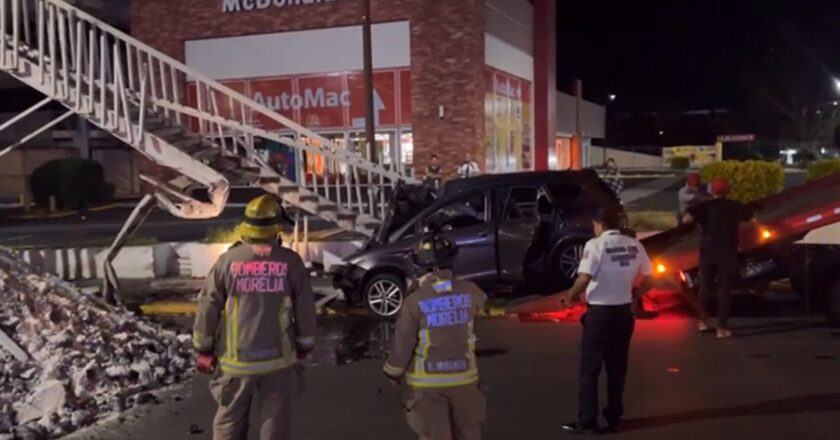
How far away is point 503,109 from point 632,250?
74.1 ft

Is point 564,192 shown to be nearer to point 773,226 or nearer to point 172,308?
point 773,226

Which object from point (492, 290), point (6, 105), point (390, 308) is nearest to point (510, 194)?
point (492, 290)

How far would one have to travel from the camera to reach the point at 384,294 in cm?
1088

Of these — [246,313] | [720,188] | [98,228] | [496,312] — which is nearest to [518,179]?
[496,312]

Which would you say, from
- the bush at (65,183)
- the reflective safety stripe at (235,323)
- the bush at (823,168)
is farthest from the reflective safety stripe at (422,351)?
the bush at (65,183)

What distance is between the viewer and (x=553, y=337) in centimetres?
956

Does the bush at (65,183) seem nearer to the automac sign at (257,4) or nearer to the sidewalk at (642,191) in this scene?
the automac sign at (257,4)

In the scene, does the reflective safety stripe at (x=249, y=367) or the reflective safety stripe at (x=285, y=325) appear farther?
the reflective safety stripe at (x=285, y=325)

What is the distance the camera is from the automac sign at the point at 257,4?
26734 mm

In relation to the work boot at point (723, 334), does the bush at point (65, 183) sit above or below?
above

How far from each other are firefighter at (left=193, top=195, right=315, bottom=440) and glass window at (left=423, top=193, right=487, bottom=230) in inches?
246

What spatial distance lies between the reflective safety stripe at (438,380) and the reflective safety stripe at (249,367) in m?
0.77

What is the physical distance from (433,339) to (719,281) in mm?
5383

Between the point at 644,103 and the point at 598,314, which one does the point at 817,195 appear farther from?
the point at 644,103
